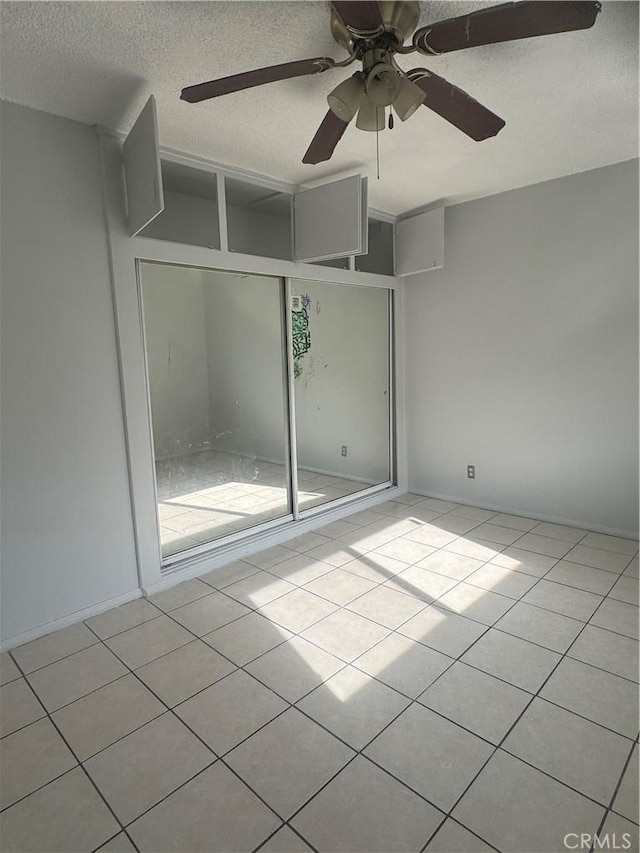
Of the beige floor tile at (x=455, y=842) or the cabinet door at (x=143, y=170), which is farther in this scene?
the cabinet door at (x=143, y=170)

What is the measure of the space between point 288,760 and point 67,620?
154cm

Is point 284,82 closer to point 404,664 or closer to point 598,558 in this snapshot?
point 404,664

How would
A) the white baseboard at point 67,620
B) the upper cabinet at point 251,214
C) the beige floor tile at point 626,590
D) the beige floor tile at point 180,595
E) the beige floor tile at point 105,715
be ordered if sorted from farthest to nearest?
the upper cabinet at point 251,214 < the beige floor tile at point 180,595 < the beige floor tile at point 626,590 < the white baseboard at point 67,620 < the beige floor tile at point 105,715

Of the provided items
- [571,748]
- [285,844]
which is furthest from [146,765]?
[571,748]

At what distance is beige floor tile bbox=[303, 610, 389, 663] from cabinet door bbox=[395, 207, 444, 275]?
298 cm

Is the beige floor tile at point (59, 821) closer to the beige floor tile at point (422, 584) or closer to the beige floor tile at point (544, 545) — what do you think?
the beige floor tile at point (422, 584)

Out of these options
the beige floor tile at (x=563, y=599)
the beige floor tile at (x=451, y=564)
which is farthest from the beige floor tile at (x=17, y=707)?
→ the beige floor tile at (x=563, y=599)

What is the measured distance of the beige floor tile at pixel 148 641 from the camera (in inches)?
90.4

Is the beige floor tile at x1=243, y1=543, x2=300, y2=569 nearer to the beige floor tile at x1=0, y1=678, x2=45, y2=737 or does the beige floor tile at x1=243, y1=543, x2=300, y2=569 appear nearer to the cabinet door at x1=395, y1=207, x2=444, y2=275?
the beige floor tile at x1=0, y1=678, x2=45, y2=737

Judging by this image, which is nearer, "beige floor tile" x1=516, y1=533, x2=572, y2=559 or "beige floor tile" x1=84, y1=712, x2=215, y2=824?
"beige floor tile" x1=84, y1=712, x2=215, y2=824

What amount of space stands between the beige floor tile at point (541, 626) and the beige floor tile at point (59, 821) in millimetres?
1880

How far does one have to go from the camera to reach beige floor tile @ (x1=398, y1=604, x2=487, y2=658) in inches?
90.7

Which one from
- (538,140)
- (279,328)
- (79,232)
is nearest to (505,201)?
(538,140)

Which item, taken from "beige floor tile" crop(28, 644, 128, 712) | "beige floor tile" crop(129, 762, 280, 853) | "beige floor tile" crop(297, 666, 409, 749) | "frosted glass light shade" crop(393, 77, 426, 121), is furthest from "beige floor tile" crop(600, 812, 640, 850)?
"frosted glass light shade" crop(393, 77, 426, 121)
